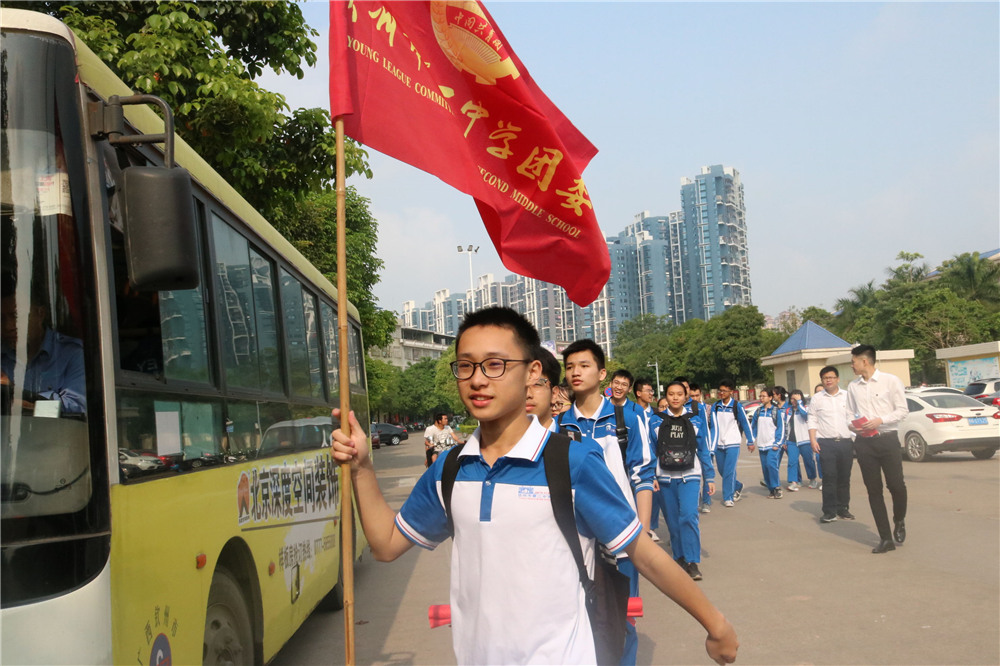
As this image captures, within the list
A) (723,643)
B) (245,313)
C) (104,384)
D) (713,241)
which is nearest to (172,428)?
(104,384)

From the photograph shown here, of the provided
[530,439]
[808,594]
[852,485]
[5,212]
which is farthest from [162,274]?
[852,485]

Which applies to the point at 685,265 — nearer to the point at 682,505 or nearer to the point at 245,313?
the point at 682,505

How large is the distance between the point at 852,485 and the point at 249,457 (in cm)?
1254

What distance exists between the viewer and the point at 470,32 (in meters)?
4.09

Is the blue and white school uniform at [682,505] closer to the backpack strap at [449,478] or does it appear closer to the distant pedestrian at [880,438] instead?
the distant pedestrian at [880,438]

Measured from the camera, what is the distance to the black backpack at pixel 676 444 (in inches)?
318

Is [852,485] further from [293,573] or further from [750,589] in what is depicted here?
[293,573]

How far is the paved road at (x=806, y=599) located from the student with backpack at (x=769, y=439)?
2.35 meters

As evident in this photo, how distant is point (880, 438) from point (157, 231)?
7.75m

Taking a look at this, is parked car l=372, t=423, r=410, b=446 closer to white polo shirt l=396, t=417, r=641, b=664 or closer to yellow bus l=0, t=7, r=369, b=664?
yellow bus l=0, t=7, r=369, b=664

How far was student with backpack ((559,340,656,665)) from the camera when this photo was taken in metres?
5.02

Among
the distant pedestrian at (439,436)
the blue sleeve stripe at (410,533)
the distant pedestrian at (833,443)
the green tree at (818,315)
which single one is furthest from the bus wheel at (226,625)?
the green tree at (818,315)

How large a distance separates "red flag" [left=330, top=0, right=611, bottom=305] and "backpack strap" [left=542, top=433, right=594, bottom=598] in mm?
1614

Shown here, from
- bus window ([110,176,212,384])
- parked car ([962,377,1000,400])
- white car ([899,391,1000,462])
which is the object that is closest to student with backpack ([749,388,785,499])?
white car ([899,391,1000,462])
